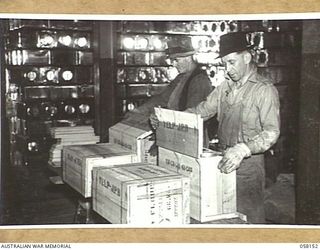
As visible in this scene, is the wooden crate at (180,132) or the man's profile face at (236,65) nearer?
the wooden crate at (180,132)

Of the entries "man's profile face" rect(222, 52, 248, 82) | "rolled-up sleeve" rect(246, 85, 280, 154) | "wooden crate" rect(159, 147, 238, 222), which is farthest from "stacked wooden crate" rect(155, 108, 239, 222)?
"man's profile face" rect(222, 52, 248, 82)

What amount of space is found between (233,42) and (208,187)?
35cm

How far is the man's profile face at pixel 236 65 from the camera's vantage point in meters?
1.04

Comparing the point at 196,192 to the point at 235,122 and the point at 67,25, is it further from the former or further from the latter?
the point at 67,25

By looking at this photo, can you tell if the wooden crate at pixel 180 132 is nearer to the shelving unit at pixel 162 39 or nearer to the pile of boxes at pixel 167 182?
the pile of boxes at pixel 167 182

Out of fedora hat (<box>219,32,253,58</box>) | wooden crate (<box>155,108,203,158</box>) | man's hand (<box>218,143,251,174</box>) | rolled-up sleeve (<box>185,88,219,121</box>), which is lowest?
man's hand (<box>218,143,251,174</box>)

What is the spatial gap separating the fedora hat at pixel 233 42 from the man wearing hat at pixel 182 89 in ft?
0.24

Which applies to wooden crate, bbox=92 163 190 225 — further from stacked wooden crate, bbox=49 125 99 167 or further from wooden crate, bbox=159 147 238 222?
stacked wooden crate, bbox=49 125 99 167

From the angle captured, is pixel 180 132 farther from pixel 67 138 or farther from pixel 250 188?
pixel 67 138

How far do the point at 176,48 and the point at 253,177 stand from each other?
14.0 inches

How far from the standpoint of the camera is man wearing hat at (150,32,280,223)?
0.98 meters

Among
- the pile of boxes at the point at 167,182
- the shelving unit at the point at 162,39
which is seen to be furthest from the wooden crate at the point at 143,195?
the shelving unit at the point at 162,39

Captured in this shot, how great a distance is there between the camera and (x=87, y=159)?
3.30 ft

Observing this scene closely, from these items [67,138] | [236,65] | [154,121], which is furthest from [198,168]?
[67,138]
